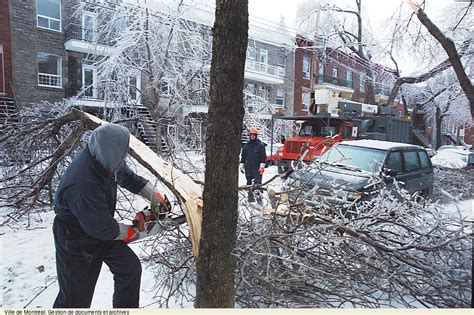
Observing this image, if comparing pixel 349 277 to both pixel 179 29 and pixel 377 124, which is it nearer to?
pixel 377 124

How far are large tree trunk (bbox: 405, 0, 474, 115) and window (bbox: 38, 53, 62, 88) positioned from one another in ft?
24.8

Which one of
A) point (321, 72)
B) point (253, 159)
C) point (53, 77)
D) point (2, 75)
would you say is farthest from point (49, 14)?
point (321, 72)

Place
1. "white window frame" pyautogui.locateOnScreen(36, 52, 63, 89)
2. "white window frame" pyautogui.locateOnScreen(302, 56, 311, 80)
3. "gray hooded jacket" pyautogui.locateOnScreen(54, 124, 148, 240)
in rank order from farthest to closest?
"white window frame" pyautogui.locateOnScreen(36, 52, 63, 89), "white window frame" pyautogui.locateOnScreen(302, 56, 311, 80), "gray hooded jacket" pyautogui.locateOnScreen(54, 124, 148, 240)

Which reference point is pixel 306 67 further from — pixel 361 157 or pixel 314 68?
pixel 361 157

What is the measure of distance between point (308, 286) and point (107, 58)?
8.28 meters

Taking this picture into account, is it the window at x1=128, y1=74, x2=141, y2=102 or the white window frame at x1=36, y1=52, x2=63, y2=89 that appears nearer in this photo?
the white window frame at x1=36, y1=52, x2=63, y2=89

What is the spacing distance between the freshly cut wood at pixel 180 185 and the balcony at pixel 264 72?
4.24 m

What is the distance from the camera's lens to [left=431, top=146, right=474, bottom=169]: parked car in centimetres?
479

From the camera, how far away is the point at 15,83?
21.2 feet

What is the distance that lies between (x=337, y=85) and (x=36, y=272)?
5420 millimetres

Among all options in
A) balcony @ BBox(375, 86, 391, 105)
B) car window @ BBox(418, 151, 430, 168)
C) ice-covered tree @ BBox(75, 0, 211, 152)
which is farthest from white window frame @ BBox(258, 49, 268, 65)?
car window @ BBox(418, 151, 430, 168)

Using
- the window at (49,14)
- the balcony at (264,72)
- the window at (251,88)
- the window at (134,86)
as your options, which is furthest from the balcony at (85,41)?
the balcony at (264,72)

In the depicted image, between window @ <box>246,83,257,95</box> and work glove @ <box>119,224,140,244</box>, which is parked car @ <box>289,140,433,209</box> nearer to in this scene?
work glove @ <box>119,224,140,244</box>

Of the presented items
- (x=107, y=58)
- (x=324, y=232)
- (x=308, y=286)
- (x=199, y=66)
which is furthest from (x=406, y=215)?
(x=107, y=58)
